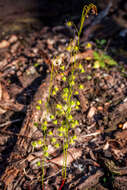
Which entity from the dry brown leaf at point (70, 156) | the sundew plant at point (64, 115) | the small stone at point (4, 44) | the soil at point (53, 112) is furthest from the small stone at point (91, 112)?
the small stone at point (4, 44)

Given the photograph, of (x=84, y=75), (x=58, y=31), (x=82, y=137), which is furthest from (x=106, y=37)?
(x=82, y=137)

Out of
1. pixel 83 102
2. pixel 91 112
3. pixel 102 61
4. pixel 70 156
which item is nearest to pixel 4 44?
pixel 102 61

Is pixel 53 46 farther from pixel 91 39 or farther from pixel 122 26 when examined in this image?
pixel 122 26

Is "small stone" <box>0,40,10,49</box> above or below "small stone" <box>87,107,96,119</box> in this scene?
above

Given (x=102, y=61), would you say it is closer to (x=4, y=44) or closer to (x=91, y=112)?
(x=91, y=112)

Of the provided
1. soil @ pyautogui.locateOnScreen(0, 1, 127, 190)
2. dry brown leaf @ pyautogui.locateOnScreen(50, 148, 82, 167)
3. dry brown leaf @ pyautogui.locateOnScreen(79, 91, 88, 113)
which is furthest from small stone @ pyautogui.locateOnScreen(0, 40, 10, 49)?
dry brown leaf @ pyautogui.locateOnScreen(50, 148, 82, 167)

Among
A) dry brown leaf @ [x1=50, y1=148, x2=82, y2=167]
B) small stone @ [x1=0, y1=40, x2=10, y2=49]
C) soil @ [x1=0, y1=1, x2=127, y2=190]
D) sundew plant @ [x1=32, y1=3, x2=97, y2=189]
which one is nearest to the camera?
sundew plant @ [x1=32, y1=3, x2=97, y2=189]

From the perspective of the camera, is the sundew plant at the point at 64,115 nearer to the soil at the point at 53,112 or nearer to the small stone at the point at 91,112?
the soil at the point at 53,112

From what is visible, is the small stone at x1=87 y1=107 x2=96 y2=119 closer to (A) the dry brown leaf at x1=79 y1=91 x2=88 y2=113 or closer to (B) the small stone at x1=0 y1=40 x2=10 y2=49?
(A) the dry brown leaf at x1=79 y1=91 x2=88 y2=113
